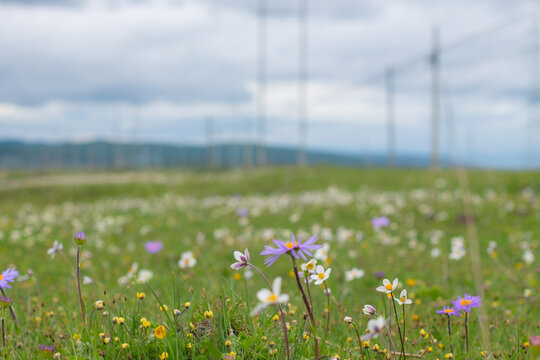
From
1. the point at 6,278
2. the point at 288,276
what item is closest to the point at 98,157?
the point at 288,276

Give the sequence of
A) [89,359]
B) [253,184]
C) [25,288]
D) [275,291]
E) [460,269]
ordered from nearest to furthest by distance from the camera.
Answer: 1. [275,291]
2. [89,359]
3. [25,288]
4. [460,269]
5. [253,184]

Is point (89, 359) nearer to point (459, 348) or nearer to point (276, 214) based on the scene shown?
point (459, 348)

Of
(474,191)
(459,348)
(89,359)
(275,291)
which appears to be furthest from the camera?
(474,191)

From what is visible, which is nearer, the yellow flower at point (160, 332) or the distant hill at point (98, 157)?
the yellow flower at point (160, 332)

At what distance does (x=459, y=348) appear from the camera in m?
Result: 2.18

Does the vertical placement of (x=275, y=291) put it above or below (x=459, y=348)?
above

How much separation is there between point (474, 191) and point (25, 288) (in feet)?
35.6

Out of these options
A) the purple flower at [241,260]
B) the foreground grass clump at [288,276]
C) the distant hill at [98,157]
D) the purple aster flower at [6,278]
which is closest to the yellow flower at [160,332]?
the foreground grass clump at [288,276]

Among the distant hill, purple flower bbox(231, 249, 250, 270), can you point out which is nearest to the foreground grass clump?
purple flower bbox(231, 249, 250, 270)

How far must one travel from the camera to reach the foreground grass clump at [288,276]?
1.83 meters

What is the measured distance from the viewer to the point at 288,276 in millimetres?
5125

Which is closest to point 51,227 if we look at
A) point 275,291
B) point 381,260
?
point 381,260

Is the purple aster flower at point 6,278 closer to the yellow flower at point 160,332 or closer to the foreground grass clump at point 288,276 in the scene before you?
the foreground grass clump at point 288,276

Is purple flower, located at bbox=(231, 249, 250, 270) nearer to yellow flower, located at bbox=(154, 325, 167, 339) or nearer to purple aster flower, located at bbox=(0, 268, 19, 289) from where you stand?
yellow flower, located at bbox=(154, 325, 167, 339)
